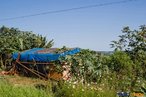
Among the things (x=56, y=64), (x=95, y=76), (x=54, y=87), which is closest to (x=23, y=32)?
(x=56, y=64)

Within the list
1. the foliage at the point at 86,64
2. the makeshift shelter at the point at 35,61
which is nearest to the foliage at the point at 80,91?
the foliage at the point at 86,64

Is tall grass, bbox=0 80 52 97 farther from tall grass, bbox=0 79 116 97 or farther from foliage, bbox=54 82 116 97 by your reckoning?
foliage, bbox=54 82 116 97

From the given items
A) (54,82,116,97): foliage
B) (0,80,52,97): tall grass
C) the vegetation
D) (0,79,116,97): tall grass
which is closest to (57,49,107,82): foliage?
the vegetation

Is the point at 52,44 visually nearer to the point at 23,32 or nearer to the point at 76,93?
the point at 23,32

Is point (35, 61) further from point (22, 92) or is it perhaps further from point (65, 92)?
point (22, 92)

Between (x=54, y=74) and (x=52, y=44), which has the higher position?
(x=52, y=44)

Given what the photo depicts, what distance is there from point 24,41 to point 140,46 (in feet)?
39.0

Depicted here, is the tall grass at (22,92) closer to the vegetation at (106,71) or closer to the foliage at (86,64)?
the vegetation at (106,71)

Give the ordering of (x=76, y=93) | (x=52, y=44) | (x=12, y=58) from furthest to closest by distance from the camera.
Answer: (x=52, y=44), (x=12, y=58), (x=76, y=93)

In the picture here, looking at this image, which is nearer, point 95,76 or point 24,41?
point 95,76

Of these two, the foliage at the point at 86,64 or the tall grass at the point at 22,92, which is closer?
the tall grass at the point at 22,92

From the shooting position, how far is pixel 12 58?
23.6 metres

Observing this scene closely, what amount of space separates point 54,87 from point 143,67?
15.6 feet

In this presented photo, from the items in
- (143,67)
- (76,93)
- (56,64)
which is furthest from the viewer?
(56,64)
